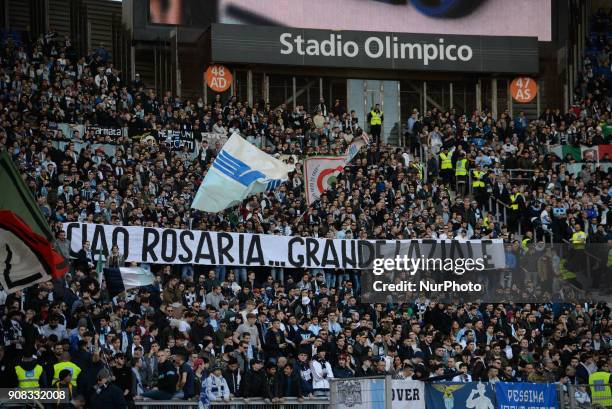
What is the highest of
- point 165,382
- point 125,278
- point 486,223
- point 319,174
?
point 319,174

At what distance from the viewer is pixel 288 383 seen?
23.0 m

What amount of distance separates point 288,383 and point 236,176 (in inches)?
368

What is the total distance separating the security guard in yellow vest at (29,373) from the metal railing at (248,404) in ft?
5.37

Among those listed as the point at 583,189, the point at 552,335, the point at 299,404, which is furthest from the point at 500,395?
the point at 583,189

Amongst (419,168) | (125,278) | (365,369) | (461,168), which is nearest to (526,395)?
(365,369)

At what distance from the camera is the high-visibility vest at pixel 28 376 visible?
20.6 m

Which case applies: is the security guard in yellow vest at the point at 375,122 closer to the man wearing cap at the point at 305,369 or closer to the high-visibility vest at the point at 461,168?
the high-visibility vest at the point at 461,168

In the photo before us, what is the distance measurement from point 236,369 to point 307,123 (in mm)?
17063

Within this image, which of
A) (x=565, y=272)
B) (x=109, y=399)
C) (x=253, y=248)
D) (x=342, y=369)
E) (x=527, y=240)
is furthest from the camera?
(x=527, y=240)

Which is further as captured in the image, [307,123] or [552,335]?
[307,123]

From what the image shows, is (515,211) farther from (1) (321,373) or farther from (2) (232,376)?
(2) (232,376)

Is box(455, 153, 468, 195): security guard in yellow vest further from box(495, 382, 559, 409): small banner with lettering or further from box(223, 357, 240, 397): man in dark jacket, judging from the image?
box(223, 357, 240, 397): man in dark jacket

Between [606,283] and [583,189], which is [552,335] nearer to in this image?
[606,283]

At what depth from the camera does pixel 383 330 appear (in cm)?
2833
